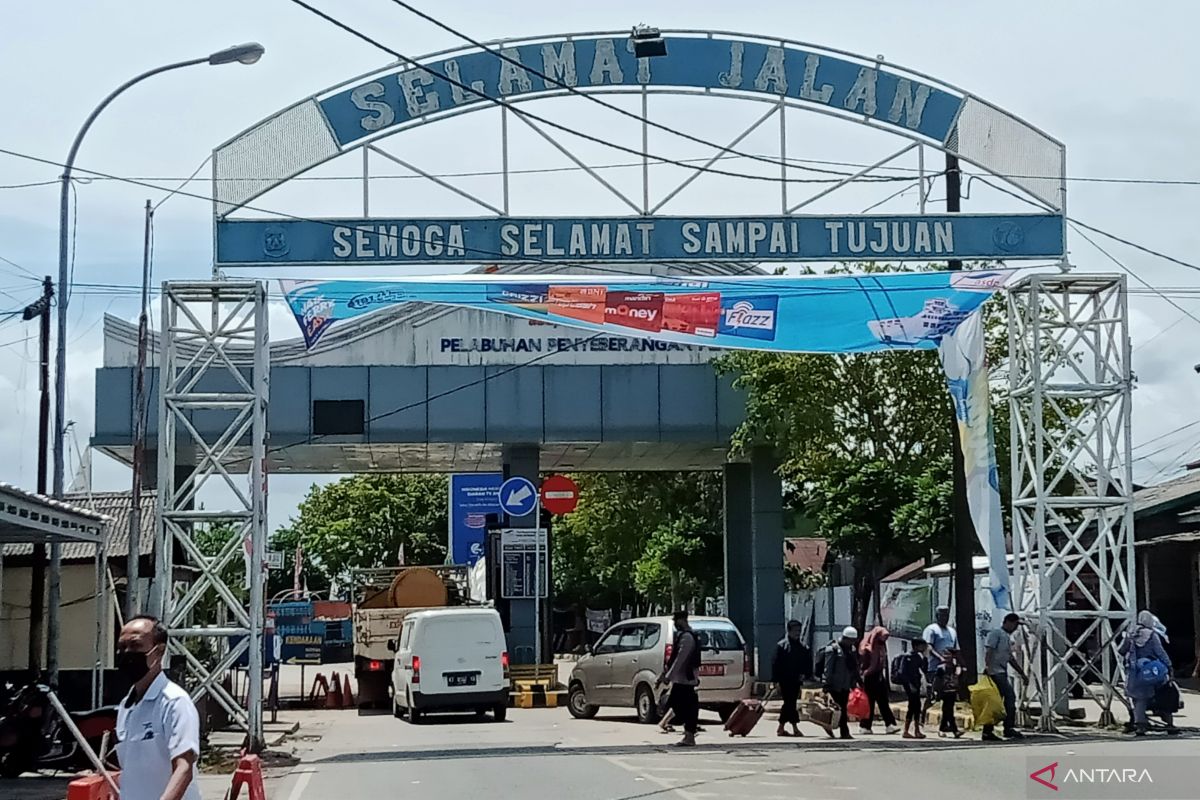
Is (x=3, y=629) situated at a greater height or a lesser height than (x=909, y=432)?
lesser

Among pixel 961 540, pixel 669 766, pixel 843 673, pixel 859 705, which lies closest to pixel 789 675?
pixel 843 673

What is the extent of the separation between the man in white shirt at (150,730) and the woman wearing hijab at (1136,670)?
1528cm

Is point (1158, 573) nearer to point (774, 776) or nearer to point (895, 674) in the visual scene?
point (895, 674)

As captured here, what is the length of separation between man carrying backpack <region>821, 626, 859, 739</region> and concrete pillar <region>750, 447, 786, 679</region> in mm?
11142

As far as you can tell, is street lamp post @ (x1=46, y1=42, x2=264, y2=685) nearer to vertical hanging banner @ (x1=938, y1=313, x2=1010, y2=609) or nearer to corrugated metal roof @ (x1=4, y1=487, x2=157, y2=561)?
corrugated metal roof @ (x1=4, y1=487, x2=157, y2=561)

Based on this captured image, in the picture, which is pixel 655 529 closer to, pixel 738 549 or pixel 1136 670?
pixel 738 549

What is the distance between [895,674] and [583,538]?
129ft

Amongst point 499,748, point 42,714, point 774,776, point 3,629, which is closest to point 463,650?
point 499,748

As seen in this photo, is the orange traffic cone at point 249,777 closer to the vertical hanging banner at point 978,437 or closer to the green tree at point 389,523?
the vertical hanging banner at point 978,437

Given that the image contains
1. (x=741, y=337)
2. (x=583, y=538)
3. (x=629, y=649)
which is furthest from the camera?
(x=583, y=538)

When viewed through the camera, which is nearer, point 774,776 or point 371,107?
point 774,776

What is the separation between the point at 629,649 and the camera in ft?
79.2

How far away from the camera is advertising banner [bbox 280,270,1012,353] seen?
19438mm

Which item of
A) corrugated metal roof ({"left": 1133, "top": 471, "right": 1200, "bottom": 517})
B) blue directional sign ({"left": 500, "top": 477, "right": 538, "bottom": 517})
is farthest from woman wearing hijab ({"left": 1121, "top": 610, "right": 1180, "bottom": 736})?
blue directional sign ({"left": 500, "top": 477, "right": 538, "bottom": 517})
